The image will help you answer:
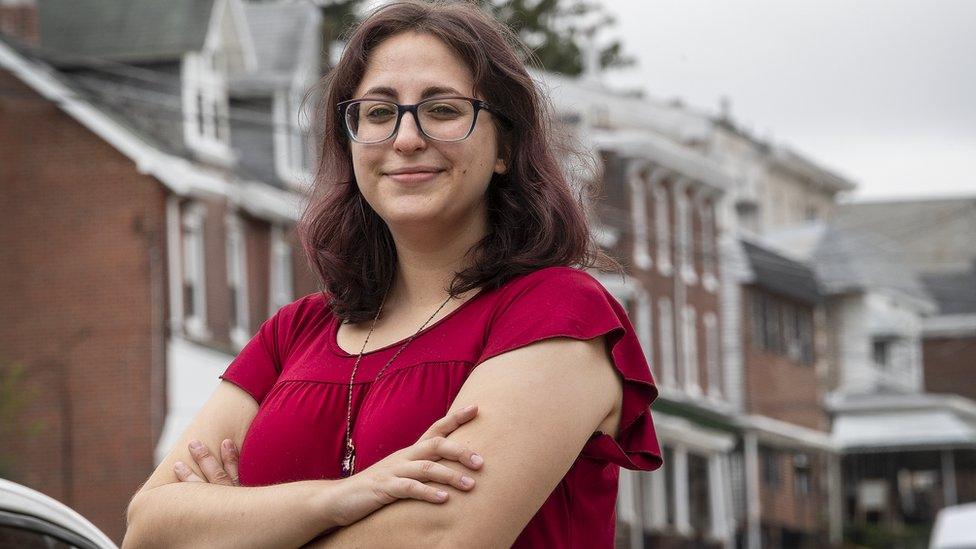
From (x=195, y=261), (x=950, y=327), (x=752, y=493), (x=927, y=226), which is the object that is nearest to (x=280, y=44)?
(x=195, y=261)

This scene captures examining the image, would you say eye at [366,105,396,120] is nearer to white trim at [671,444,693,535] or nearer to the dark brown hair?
the dark brown hair

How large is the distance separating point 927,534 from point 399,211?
53.1m

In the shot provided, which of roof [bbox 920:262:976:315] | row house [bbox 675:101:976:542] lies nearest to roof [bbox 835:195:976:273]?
roof [bbox 920:262:976:315]

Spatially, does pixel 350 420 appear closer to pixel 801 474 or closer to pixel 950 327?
pixel 801 474

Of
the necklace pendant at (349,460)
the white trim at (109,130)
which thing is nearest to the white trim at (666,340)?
the white trim at (109,130)

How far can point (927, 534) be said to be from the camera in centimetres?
5469

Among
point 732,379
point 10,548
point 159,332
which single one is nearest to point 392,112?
point 10,548

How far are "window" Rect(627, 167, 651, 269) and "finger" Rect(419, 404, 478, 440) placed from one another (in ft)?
136

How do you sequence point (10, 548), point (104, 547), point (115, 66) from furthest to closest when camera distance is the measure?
point (115, 66) < point (104, 547) < point (10, 548)

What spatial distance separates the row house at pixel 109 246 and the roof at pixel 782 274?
24.5 m

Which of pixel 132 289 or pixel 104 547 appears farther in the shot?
pixel 132 289

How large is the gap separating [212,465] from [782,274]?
168 feet

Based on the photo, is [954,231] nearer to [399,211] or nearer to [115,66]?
[115,66]

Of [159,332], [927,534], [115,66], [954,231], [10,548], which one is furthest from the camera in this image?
[954,231]
